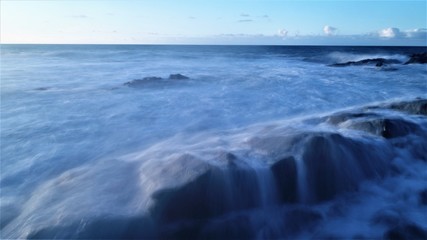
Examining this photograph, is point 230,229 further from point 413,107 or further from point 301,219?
point 413,107

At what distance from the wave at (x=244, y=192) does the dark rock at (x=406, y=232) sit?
12 mm

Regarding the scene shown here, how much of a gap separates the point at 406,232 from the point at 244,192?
2.16 metres

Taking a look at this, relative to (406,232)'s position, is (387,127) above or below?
above

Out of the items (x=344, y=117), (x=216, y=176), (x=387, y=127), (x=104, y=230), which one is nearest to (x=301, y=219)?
(x=216, y=176)

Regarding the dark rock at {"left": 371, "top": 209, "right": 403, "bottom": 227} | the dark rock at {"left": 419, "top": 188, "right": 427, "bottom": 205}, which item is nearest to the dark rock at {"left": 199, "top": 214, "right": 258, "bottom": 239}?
the dark rock at {"left": 371, "top": 209, "right": 403, "bottom": 227}

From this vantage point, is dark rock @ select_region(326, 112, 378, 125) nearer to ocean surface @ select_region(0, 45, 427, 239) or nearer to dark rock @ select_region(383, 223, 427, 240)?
ocean surface @ select_region(0, 45, 427, 239)

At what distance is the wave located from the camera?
14.2 feet

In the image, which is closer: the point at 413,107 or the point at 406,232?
the point at 406,232

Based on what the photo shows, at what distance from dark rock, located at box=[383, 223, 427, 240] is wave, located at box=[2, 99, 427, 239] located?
0.5 inches

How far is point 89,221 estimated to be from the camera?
432 cm

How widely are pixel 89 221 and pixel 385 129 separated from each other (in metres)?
5.68

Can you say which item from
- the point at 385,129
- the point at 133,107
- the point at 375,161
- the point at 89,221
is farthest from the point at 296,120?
the point at 89,221

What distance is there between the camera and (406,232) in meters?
4.30

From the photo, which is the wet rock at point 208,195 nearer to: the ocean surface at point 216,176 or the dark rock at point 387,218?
the ocean surface at point 216,176
